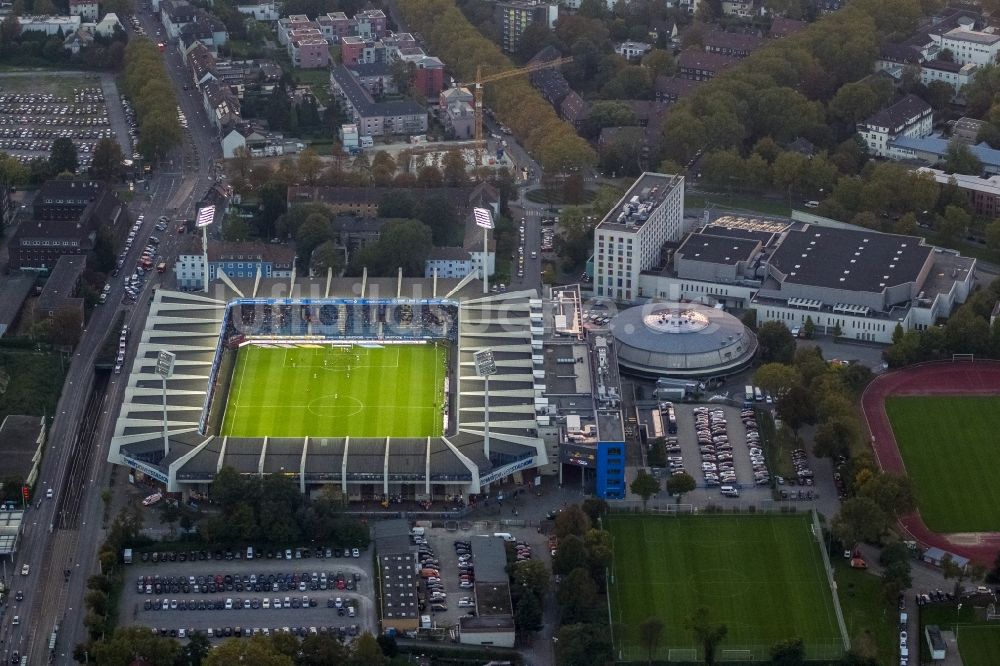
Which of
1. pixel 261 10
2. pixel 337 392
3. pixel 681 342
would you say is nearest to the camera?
pixel 337 392

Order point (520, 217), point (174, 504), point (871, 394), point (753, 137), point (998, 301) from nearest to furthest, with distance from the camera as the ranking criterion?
1. point (174, 504)
2. point (871, 394)
3. point (998, 301)
4. point (520, 217)
5. point (753, 137)

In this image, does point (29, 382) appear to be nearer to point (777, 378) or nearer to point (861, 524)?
point (777, 378)

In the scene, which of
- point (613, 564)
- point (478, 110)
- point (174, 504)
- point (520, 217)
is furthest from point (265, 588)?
point (478, 110)

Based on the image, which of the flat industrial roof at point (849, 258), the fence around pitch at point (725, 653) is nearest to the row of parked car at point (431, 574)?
the fence around pitch at point (725, 653)

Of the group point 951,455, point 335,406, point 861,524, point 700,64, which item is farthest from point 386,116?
point 861,524

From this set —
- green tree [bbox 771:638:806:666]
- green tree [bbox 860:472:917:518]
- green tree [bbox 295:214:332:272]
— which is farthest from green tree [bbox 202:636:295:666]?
green tree [bbox 295:214:332:272]

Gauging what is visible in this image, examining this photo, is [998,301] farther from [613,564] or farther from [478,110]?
[478,110]
